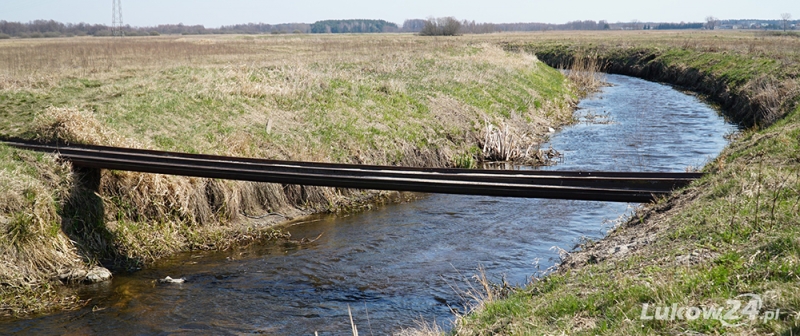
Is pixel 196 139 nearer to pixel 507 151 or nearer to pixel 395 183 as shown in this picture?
pixel 395 183

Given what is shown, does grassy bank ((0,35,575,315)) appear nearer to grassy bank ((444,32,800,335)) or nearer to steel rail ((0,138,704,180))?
steel rail ((0,138,704,180))

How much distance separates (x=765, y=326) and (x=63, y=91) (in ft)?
55.2

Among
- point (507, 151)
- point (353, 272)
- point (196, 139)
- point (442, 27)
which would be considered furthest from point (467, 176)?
point (442, 27)

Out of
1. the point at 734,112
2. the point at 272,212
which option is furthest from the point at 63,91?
the point at 734,112

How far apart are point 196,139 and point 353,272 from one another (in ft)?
19.3

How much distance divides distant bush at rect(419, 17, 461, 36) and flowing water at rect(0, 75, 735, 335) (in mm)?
94491

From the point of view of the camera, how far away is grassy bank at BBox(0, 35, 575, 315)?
399 inches

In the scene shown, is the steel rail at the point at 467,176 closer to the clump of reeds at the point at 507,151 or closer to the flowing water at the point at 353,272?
the flowing water at the point at 353,272

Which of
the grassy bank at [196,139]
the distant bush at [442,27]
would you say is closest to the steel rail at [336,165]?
the grassy bank at [196,139]

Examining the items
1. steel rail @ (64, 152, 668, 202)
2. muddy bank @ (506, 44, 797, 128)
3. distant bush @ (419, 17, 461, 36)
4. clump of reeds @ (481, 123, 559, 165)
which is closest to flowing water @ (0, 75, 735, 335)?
steel rail @ (64, 152, 668, 202)

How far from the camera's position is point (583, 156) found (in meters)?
18.6

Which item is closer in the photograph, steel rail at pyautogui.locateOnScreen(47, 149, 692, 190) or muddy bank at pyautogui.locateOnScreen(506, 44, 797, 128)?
steel rail at pyautogui.locateOnScreen(47, 149, 692, 190)

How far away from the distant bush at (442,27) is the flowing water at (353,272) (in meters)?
94.5

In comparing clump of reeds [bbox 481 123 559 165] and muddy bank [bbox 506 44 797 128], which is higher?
muddy bank [bbox 506 44 797 128]
